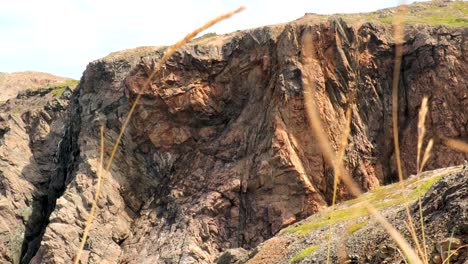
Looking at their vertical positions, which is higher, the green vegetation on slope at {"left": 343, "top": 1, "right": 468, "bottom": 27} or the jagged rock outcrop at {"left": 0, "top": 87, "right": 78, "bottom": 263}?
the green vegetation on slope at {"left": 343, "top": 1, "right": 468, "bottom": 27}

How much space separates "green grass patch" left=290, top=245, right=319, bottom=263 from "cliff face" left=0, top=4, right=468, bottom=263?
1437 cm

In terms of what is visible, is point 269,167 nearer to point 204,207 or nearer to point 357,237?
point 204,207

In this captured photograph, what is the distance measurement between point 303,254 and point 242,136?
71.8ft

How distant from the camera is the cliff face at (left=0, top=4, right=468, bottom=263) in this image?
5088 cm

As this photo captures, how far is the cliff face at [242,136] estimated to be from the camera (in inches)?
2003

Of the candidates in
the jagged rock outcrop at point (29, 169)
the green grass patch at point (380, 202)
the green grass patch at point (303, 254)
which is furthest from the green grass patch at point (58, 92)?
the green grass patch at point (303, 254)

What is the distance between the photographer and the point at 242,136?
180 ft

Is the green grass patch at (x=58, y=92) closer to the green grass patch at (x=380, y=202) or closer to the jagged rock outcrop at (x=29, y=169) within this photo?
the jagged rock outcrop at (x=29, y=169)

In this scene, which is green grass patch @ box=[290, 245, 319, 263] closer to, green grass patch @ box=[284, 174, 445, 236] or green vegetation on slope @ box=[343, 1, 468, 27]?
green grass patch @ box=[284, 174, 445, 236]

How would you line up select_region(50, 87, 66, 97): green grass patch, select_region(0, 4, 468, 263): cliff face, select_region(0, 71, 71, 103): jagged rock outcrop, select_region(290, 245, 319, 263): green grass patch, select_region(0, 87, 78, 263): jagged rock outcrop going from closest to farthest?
select_region(290, 245, 319, 263): green grass patch → select_region(0, 4, 468, 263): cliff face → select_region(0, 87, 78, 263): jagged rock outcrop → select_region(50, 87, 66, 97): green grass patch → select_region(0, 71, 71, 103): jagged rock outcrop

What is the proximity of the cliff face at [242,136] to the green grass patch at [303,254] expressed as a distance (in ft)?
47.1

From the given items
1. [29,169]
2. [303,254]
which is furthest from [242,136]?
[29,169]

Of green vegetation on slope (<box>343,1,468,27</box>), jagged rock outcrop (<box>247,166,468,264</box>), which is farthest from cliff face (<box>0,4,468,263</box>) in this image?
jagged rock outcrop (<box>247,166,468,264</box>)

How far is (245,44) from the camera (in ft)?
182
